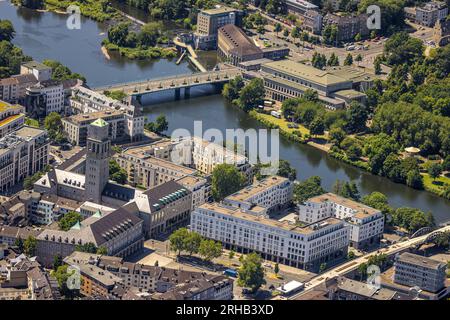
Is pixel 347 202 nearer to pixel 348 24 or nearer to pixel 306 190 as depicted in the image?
pixel 306 190

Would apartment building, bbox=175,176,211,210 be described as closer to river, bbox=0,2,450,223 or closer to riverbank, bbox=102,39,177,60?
river, bbox=0,2,450,223

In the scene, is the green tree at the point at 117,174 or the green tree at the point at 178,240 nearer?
the green tree at the point at 178,240

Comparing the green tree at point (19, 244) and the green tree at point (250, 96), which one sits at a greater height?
the green tree at point (19, 244)

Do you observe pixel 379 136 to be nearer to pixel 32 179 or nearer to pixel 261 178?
pixel 261 178

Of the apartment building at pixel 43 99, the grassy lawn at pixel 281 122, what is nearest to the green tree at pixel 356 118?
the grassy lawn at pixel 281 122

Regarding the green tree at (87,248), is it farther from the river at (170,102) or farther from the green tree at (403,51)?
the green tree at (403,51)

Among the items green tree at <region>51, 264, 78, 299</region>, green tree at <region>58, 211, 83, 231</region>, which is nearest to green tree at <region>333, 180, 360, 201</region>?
green tree at <region>58, 211, 83, 231</region>
